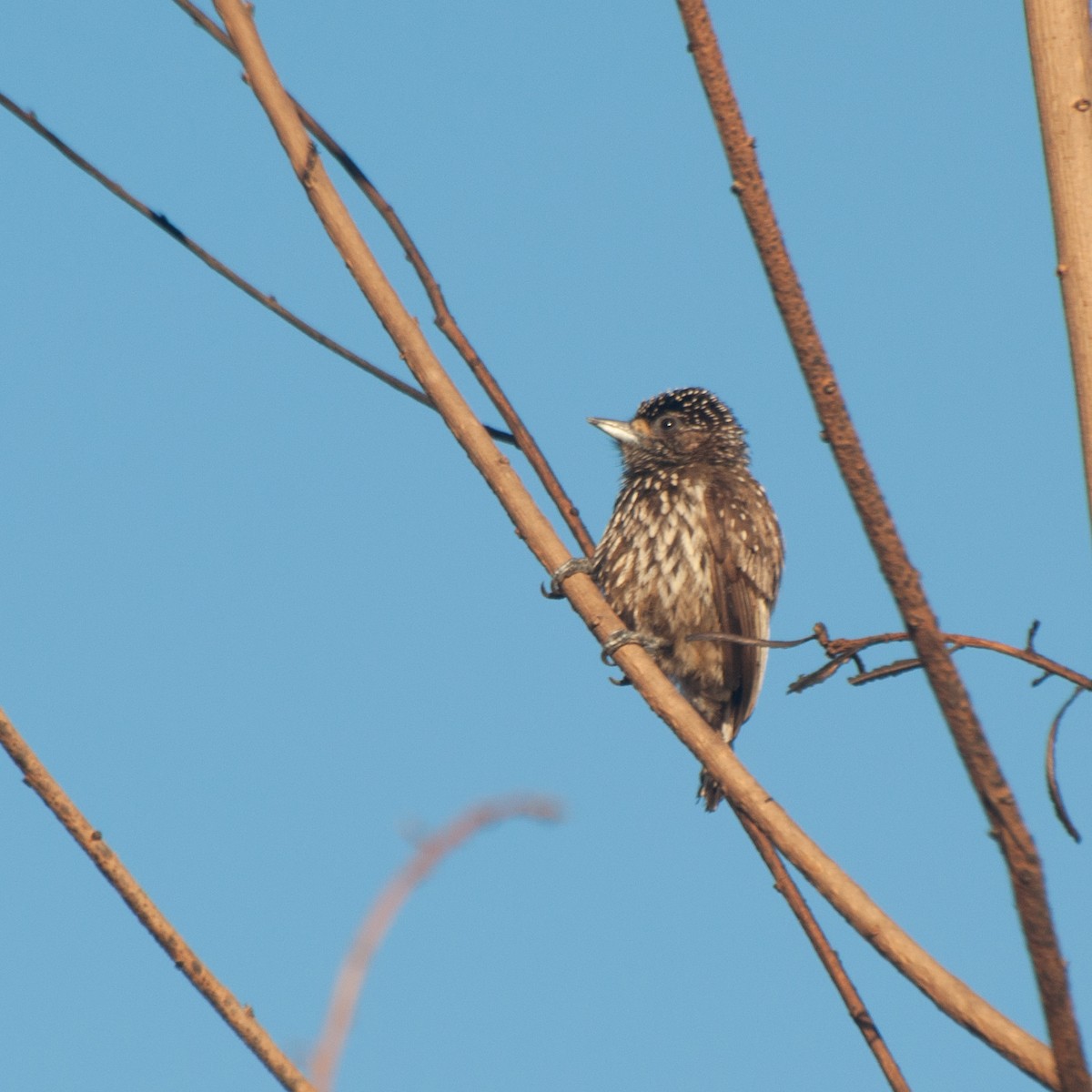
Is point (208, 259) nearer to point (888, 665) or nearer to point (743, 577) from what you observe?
point (888, 665)

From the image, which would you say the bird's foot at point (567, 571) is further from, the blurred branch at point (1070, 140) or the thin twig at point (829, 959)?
the blurred branch at point (1070, 140)

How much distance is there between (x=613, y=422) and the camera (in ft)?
24.5

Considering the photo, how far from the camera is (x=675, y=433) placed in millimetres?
7395

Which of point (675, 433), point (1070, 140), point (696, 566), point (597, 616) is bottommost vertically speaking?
point (597, 616)

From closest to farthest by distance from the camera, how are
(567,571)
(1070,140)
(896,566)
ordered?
(896,566) < (1070,140) < (567,571)

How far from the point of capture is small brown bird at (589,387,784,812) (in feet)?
21.8

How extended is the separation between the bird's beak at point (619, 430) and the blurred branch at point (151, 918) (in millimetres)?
5358

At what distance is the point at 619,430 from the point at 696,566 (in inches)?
40.8

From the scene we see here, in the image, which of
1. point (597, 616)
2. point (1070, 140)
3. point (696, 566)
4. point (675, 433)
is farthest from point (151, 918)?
point (675, 433)

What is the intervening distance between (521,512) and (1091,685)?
1339 mm

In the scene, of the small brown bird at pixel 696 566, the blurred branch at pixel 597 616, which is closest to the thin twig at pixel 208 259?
the blurred branch at pixel 597 616

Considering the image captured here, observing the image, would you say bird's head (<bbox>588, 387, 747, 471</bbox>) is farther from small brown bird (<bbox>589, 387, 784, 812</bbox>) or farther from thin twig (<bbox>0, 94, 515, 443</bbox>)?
thin twig (<bbox>0, 94, 515, 443</bbox>)

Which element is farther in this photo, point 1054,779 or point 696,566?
point 696,566

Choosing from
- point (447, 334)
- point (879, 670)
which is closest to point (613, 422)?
point (447, 334)
